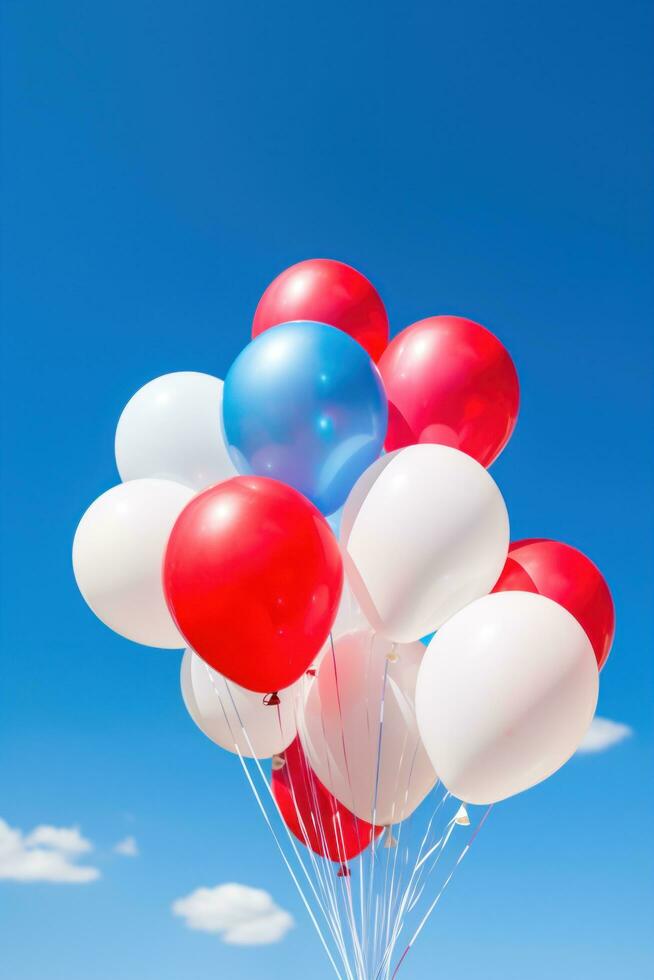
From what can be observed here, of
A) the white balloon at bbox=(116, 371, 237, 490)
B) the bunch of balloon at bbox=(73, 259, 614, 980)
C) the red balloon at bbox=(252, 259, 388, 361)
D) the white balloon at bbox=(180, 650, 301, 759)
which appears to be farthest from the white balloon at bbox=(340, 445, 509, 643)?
the red balloon at bbox=(252, 259, 388, 361)

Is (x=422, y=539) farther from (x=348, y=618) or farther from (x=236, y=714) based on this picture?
(x=236, y=714)

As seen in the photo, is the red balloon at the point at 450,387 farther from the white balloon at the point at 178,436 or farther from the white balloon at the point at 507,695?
the white balloon at the point at 507,695

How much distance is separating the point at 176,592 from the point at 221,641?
292mm

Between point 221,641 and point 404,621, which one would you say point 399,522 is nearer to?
point 404,621

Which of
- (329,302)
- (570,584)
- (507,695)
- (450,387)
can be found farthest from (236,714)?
(329,302)

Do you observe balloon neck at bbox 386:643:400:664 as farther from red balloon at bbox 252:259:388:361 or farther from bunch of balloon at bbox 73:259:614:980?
red balloon at bbox 252:259:388:361

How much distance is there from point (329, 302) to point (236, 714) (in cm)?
250

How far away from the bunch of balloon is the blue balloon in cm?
1

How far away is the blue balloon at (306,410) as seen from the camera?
14.6 ft

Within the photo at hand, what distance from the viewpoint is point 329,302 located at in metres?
5.42

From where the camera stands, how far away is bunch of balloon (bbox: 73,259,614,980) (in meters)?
3.94

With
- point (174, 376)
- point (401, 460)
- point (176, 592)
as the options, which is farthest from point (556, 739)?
point (174, 376)

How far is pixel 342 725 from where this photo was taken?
4953mm

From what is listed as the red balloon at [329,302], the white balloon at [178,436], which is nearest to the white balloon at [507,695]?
the white balloon at [178,436]
